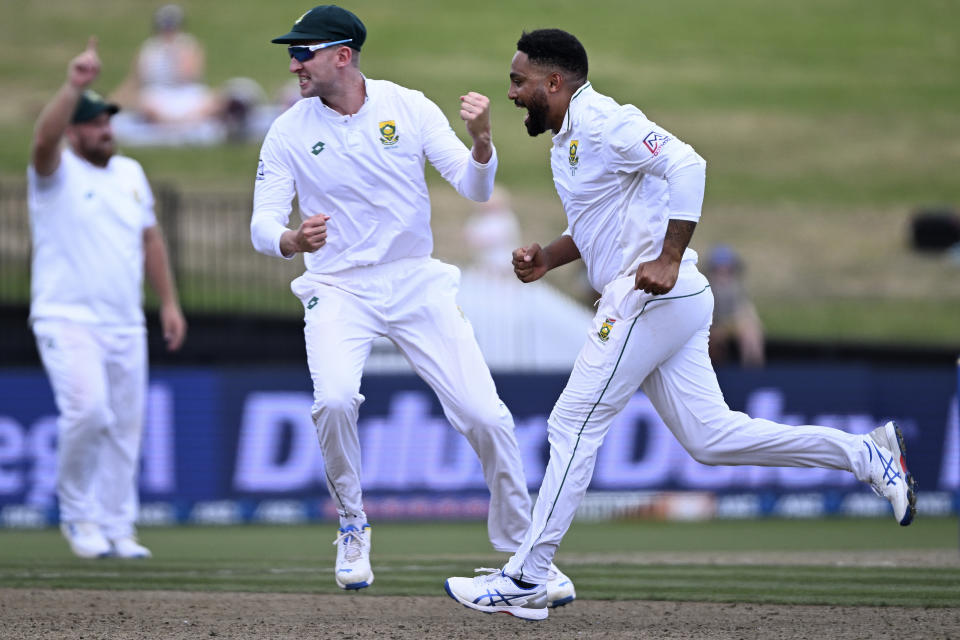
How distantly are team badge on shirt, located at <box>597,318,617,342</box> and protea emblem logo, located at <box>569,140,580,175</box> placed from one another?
2.33 ft

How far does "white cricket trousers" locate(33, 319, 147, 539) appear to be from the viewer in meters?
9.34

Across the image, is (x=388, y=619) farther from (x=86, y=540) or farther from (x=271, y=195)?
(x=86, y=540)

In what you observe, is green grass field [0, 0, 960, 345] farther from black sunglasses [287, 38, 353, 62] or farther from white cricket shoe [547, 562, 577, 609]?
black sunglasses [287, 38, 353, 62]

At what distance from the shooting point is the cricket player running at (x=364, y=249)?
7145mm

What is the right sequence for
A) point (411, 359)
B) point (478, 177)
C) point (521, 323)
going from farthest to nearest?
1. point (521, 323)
2. point (411, 359)
3. point (478, 177)

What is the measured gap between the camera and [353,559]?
725cm

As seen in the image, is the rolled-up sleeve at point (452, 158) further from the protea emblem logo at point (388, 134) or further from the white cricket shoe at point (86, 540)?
the white cricket shoe at point (86, 540)

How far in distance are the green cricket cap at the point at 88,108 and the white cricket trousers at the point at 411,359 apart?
2974mm

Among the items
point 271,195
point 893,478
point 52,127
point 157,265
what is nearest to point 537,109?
point 271,195

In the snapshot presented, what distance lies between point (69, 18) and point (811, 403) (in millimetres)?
28589

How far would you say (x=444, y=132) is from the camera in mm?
7410

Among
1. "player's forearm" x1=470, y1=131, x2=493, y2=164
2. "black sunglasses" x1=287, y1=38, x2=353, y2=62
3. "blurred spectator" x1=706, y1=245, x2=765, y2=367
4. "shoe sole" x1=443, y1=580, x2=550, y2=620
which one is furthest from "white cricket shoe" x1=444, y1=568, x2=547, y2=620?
"blurred spectator" x1=706, y1=245, x2=765, y2=367

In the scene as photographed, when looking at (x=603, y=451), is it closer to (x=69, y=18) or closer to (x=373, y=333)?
(x=373, y=333)

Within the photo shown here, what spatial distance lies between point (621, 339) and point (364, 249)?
4.73ft
